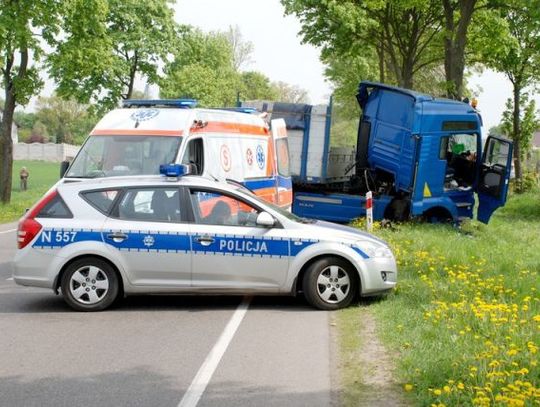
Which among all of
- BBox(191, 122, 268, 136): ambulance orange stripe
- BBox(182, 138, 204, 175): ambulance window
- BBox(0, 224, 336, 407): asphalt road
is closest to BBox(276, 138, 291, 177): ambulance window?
BBox(191, 122, 268, 136): ambulance orange stripe

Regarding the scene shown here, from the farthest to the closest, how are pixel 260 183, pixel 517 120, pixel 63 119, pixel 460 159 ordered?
pixel 63 119, pixel 517 120, pixel 460 159, pixel 260 183

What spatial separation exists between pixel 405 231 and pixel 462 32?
1103 centimetres

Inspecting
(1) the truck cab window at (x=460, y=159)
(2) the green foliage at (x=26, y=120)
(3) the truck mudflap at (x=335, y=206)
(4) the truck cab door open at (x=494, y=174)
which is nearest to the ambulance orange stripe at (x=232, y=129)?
(3) the truck mudflap at (x=335, y=206)

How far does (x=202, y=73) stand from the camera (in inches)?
2589

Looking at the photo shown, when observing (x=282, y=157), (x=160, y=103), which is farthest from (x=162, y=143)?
(x=282, y=157)

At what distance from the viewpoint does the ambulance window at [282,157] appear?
16206mm

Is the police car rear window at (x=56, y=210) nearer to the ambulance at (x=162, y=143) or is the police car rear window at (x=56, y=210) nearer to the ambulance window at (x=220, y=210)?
the ambulance window at (x=220, y=210)

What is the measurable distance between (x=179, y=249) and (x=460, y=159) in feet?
37.4

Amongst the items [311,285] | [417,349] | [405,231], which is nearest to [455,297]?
[311,285]

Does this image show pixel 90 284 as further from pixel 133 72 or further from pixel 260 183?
pixel 133 72

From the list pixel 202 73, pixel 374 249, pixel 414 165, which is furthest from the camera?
pixel 202 73

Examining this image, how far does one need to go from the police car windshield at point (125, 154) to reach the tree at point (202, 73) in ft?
87.1

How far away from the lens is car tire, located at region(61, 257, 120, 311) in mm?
9086

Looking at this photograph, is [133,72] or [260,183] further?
[133,72]
